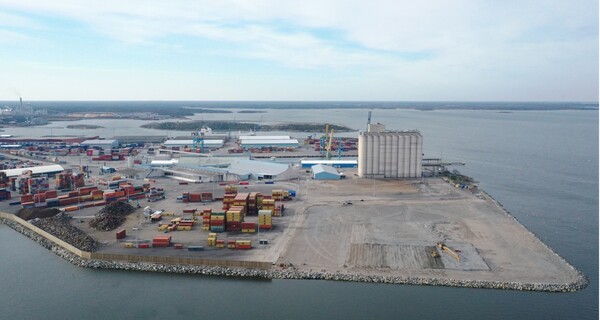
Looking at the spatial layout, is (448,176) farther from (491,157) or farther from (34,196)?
(34,196)

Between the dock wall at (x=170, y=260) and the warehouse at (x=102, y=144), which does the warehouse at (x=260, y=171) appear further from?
the warehouse at (x=102, y=144)

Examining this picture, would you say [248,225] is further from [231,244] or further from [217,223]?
[231,244]

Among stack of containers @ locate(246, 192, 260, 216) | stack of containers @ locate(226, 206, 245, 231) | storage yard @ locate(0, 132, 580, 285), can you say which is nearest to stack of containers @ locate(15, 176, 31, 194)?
storage yard @ locate(0, 132, 580, 285)

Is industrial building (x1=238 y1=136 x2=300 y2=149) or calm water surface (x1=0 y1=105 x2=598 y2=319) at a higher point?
industrial building (x1=238 y1=136 x2=300 y2=149)

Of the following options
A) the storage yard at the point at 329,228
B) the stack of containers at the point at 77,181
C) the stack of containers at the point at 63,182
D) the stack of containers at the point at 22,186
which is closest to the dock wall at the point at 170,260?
the storage yard at the point at 329,228

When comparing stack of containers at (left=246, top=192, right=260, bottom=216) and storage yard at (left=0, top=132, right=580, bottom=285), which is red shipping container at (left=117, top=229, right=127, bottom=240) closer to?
storage yard at (left=0, top=132, right=580, bottom=285)

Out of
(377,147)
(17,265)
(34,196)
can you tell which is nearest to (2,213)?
(34,196)

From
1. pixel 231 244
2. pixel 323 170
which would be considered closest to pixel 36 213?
pixel 231 244
